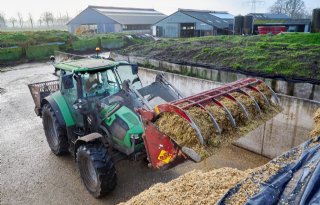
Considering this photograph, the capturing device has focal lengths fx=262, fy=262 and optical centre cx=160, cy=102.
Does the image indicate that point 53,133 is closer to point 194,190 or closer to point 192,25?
point 194,190

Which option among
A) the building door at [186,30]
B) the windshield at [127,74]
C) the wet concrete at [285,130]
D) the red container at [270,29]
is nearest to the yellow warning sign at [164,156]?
the windshield at [127,74]

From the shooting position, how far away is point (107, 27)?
41.4m

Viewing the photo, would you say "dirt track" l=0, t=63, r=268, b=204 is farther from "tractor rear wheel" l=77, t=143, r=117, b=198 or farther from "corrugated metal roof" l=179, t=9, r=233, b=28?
"corrugated metal roof" l=179, t=9, r=233, b=28

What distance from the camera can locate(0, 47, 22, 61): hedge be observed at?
2067 cm

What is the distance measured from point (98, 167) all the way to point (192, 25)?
93.8ft

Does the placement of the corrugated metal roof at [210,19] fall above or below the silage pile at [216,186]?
above

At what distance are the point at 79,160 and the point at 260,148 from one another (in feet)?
14.6

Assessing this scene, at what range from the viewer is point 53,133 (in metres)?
6.96

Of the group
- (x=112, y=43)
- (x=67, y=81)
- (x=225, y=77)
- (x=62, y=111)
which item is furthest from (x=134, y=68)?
(x=112, y=43)

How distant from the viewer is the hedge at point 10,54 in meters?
20.7

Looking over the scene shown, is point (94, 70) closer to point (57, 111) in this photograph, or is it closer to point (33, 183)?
point (57, 111)

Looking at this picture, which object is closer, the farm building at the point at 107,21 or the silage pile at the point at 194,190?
the silage pile at the point at 194,190

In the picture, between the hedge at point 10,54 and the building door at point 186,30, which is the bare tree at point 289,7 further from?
the hedge at point 10,54

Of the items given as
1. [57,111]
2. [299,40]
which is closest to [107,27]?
[299,40]
